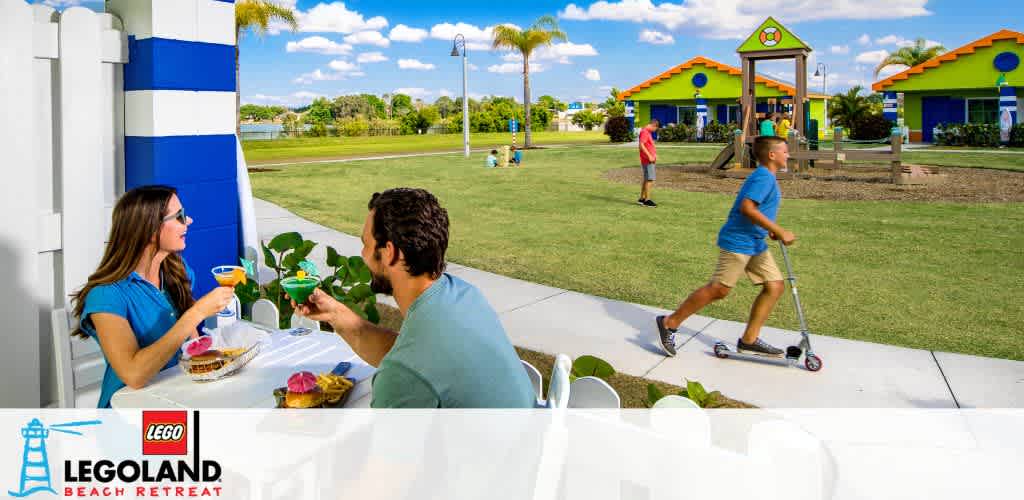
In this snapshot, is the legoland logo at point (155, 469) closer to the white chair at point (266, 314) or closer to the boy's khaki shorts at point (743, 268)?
the white chair at point (266, 314)

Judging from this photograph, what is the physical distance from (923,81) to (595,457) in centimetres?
4371

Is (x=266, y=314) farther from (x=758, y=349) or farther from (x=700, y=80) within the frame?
(x=700, y=80)

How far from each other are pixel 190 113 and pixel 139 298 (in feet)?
6.10

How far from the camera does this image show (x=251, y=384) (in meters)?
2.92

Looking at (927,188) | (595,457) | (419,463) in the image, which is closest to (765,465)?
(595,457)

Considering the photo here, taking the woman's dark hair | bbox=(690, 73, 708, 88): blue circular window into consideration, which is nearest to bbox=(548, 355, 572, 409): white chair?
the woman's dark hair

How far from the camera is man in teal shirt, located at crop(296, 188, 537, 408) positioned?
2.05 metres

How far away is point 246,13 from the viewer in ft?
93.5

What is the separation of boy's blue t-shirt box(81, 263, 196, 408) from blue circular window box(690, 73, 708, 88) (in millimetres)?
49634

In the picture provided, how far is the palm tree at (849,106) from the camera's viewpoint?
55812 millimetres

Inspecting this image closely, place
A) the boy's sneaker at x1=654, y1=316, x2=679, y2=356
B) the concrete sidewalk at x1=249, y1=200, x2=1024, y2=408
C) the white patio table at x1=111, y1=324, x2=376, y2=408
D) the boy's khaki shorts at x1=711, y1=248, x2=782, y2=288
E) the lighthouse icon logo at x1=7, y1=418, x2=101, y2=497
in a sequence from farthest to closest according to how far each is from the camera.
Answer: the boy's sneaker at x1=654, y1=316, x2=679, y2=356 → the boy's khaki shorts at x1=711, y1=248, x2=782, y2=288 → the concrete sidewalk at x1=249, y1=200, x2=1024, y2=408 → the lighthouse icon logo at x1=7, y1=418, x2=101, y2=497 → the white patio table at x1=111, y1=324, x2=376, y2=408

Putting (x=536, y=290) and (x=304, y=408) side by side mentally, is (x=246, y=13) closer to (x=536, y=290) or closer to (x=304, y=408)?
(x=536, y=290)

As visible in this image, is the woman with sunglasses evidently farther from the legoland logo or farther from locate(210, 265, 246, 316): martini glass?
the legoland logo

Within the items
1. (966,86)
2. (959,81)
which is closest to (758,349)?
(966,86)
